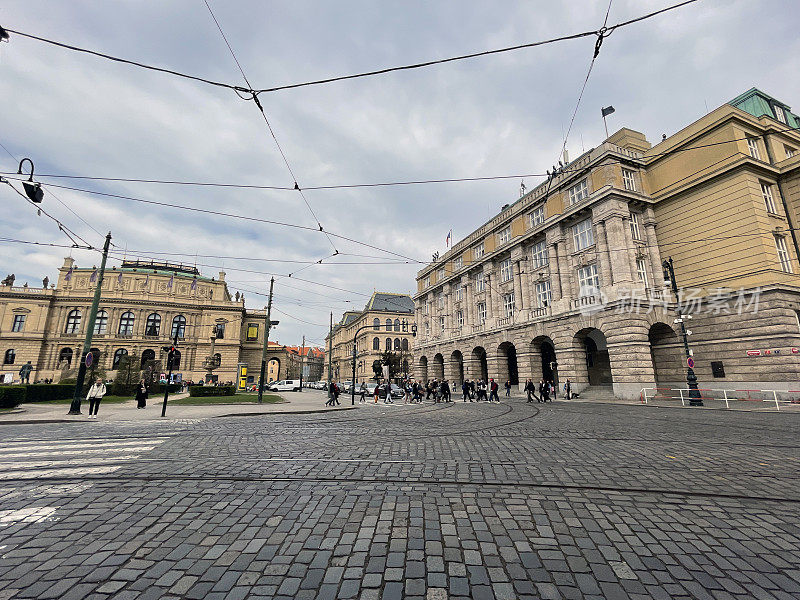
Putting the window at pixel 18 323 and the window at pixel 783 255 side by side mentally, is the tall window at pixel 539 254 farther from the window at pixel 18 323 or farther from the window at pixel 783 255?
the window at pixel 18 323

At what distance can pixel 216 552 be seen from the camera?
3.33m

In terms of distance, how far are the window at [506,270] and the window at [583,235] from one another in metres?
7.13

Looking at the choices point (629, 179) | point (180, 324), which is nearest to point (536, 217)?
point (629, 179)

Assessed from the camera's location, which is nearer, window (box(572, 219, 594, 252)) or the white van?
window (box(572, 219, 594, 252))

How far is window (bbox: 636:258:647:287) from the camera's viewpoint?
2603 cm

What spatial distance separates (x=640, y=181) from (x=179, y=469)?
3304 cm

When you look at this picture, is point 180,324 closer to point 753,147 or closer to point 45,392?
point 45,392

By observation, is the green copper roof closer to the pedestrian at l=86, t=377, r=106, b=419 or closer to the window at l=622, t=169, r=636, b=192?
the window at l=622, t=169, r=636, b=192

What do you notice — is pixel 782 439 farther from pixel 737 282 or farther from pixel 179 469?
pixel 737 282

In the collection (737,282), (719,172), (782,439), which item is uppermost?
(719,172)

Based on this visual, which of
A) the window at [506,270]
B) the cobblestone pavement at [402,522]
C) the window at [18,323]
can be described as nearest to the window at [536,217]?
the window at [506,270]

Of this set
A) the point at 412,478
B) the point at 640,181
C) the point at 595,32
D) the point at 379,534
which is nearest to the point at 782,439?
the point at 412,478

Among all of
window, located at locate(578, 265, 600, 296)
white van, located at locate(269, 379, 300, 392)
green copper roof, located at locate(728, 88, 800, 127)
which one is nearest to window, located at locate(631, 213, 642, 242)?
window, located at locate(578, 265, 600, 296)

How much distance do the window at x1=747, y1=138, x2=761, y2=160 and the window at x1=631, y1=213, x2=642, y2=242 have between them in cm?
709
